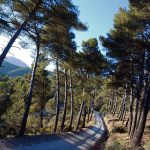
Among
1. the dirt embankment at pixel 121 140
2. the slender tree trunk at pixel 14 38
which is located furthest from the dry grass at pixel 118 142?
the slender tree trunk at pixel 14 38

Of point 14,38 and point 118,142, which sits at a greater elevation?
point 14,38

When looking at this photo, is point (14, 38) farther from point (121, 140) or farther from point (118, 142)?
point (121, 140)

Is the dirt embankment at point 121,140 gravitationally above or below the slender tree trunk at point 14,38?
below

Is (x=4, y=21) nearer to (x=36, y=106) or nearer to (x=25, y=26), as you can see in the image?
(x=25, y=26)

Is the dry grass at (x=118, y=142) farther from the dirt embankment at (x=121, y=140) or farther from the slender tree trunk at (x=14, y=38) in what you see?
the slender tree trunk at (x=14, y=38)

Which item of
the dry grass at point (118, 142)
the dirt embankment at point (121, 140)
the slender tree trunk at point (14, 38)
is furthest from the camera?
the slender tree trunk at point (14, 38)

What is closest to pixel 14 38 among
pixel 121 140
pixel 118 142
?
pixel 118 142

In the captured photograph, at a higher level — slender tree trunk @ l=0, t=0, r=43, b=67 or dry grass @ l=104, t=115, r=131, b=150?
slender tree trunk @ l=0, t=0, r=43, b=67

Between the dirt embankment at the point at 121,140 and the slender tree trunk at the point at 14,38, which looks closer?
the dirt embankment at the point at 121,140

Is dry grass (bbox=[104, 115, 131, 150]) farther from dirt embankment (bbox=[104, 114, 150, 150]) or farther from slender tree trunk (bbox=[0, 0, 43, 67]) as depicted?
slender tree trunk (bbox=[0, 0, 43, 67])

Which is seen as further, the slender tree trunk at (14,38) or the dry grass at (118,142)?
the slender tree trunk at (14,38)

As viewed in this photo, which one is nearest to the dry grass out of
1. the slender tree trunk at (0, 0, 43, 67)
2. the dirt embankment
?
the dirt embankment

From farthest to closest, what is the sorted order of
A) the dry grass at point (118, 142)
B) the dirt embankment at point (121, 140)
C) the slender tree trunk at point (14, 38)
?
the slender tree trunk at point (14, 38), the dry grass at point (118, 142), the dirt embankment at point (121, 140)

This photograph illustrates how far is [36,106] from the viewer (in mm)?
51562
